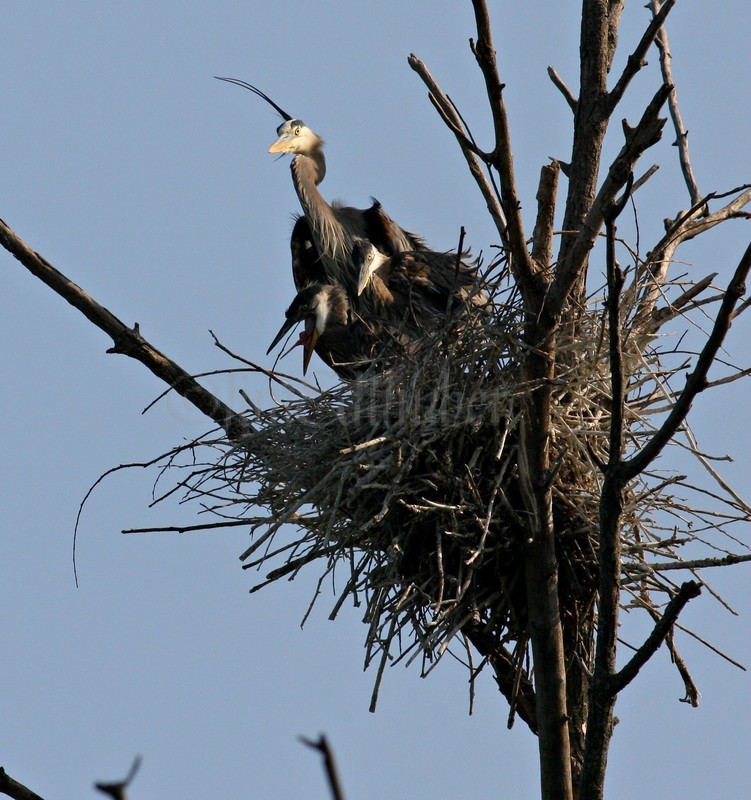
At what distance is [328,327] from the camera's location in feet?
14.1

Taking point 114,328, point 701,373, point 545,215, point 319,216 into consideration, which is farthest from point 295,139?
point 701,373

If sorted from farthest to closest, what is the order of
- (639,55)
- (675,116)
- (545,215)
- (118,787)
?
(675,116) < (545,215) < (639,55) < (118,787)

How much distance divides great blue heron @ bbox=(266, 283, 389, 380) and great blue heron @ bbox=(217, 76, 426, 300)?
0.72ft

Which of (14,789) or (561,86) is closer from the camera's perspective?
(14,789)

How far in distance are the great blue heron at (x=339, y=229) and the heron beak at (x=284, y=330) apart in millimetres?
336

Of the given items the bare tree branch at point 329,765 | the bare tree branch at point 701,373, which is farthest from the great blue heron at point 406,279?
the bare tree branch at point 329,765

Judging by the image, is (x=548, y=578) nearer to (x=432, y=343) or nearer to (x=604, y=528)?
(x=604, y=528)

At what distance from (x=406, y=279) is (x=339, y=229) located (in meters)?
0.69

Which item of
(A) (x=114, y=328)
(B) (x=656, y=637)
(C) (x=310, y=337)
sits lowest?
(B) (x=656, y=637)

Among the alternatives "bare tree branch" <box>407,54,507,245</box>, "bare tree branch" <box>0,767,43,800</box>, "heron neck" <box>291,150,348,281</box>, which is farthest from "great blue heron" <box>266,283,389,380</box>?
"bare tree branch" <box>0,767,43,800</box>

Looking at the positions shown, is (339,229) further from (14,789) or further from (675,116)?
(14,789)

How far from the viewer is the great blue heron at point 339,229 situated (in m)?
4.83

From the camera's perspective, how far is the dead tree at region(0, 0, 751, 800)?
261 centimetres

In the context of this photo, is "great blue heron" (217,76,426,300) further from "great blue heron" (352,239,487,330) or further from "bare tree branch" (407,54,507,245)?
"bare tree branch" (407,54,507,245)
